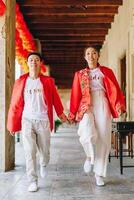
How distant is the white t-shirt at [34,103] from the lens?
197 inches

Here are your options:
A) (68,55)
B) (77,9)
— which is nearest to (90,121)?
(77,9)

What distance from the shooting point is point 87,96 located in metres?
5.33

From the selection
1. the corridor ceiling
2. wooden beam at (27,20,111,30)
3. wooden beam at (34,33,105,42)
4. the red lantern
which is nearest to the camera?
the red lantern

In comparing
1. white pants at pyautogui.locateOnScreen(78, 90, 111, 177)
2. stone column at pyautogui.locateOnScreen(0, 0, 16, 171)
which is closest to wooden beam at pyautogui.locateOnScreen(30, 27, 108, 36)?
stone column at pyautogui.locateOnScreen(0, 0, 16, 171)

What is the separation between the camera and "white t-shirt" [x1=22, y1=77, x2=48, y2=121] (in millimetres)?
5012

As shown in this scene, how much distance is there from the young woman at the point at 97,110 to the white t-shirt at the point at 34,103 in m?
0.56

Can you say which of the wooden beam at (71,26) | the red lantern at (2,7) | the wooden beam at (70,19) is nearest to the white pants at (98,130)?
the red lantern at (2,7)

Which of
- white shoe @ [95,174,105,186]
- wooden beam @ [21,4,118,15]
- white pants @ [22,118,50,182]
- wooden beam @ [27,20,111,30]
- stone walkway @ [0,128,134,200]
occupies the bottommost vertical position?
stone walkway @ [0,128,134,200]

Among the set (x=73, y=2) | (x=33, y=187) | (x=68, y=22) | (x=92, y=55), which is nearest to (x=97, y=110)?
(x=92, y=55)

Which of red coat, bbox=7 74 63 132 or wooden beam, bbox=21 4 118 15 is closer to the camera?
red coat, bbox=7 74 63 132

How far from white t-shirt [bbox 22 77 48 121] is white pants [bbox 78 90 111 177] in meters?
0.59

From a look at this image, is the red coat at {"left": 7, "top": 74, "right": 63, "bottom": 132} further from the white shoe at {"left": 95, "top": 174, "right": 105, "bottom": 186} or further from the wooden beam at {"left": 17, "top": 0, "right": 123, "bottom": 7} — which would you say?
the wooden beam at {"left": 17, "top": 0, "right": 123, "bottom": 7}

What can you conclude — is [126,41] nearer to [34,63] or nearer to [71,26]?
[71,26]

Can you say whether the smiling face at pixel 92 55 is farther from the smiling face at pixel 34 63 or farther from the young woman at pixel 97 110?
the smiling face at pixel 34 63
